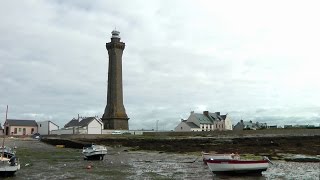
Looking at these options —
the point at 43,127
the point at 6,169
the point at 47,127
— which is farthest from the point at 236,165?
the point at 43,127

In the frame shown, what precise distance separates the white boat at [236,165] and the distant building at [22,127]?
11549 centimetres

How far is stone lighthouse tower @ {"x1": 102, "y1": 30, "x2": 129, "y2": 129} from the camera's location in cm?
10050

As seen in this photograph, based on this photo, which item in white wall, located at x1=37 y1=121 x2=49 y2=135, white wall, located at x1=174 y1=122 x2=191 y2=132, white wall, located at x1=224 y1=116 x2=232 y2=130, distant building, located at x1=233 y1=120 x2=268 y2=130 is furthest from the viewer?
distant building, located at x1=233 y1=120 x2=268 y2=130

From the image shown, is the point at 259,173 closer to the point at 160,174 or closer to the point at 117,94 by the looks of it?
the point at 160,174

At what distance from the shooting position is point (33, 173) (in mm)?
32094

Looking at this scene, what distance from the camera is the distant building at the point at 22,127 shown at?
439 ft

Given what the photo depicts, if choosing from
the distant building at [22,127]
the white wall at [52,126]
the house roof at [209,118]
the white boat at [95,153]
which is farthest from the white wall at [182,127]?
the white boat at [95,153]

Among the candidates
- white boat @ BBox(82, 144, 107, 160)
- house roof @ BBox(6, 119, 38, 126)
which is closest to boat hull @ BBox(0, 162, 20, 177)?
white boat @ BBox(82, 144, 107, 160)

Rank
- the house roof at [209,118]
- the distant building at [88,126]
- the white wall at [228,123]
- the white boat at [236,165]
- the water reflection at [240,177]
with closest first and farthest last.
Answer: the water reflection at [240,177] < the white boat at [236,165] < the distant building at [88,126] < the house roof at [209,118] < the white wall at [228,123]

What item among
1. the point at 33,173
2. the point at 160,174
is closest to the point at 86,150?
the point at 33,173

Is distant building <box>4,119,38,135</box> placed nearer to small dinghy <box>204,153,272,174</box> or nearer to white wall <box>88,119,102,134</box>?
white wall <box>88,119,102,134</box>

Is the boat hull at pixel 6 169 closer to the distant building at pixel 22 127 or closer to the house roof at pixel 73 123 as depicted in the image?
the house roof at pixel 73 123

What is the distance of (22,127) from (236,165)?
11901 cm

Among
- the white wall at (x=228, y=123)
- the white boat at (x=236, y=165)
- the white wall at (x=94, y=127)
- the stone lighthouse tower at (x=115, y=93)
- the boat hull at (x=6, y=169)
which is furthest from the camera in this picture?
the white wall at (x=228, y=123)
